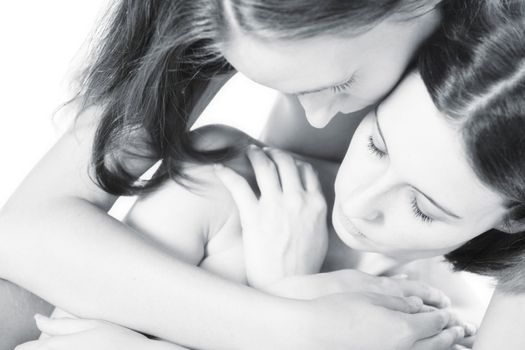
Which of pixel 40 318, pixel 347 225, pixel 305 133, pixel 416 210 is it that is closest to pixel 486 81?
pixel 416 210

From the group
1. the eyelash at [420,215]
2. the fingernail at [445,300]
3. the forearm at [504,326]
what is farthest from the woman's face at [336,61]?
the fingernail at [445,300]

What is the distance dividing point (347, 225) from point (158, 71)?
36cm

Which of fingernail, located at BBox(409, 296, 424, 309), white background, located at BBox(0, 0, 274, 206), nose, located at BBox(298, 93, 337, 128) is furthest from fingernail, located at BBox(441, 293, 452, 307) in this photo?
white background, located at BBox(0, 0, 274, 206)

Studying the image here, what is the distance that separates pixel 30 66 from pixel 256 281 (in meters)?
1.14

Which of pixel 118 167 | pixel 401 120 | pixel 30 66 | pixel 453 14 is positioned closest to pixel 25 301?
pixel 118 167

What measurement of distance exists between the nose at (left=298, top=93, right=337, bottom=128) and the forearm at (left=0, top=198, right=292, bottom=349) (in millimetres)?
270

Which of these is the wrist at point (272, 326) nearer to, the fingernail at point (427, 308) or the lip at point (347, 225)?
the lip at point (347, 225)

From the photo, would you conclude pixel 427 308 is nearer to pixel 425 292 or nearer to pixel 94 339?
pixel 425 292

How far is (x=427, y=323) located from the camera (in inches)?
51.6

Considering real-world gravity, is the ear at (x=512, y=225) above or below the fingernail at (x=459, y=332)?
above

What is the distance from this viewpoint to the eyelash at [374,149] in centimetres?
119

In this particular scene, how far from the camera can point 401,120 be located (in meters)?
1.13

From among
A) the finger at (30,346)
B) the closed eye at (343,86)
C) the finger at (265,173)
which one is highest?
the closed eye at (343,86)

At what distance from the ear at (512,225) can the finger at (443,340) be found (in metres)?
0.21
